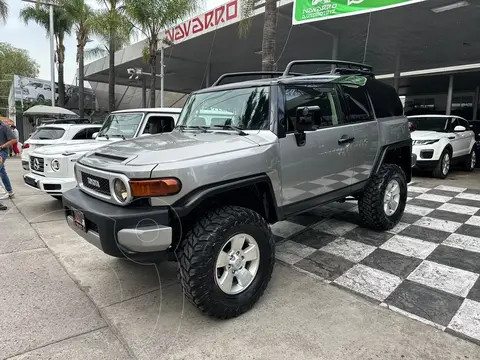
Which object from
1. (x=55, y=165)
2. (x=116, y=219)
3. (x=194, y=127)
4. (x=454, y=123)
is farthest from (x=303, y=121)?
(x=454, y=123)

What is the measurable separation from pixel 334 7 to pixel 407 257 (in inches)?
262

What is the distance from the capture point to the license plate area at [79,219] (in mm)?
2842

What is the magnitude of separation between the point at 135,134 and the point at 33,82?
25.9 metres

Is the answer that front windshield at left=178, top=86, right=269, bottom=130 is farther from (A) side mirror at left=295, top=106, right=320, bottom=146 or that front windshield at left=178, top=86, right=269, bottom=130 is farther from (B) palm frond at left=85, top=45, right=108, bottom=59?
(B) palm frond at left=85, top=45, right=108, bottom=59

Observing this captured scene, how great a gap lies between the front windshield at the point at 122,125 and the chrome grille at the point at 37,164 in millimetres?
1349

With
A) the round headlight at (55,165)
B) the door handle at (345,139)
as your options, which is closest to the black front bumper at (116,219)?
the door handle at (345,139)

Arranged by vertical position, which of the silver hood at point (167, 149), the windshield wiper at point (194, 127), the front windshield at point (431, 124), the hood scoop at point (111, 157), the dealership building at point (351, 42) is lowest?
the hood scoop at point (111, 157)

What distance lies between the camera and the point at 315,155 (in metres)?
3.57

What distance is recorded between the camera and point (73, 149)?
6.12 metres

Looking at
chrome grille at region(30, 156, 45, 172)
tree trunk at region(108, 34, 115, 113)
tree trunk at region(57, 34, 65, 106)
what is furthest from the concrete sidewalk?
tree trunk at region(57, 34, 65, 106)

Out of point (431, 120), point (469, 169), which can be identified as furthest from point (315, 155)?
point (469, 169)

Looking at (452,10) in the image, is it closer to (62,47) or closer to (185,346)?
(185,346)

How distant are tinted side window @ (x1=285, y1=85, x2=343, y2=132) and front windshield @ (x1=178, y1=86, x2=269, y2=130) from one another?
0.24 meters

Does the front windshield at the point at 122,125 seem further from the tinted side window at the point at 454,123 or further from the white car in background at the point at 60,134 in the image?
the tinted side window at the point at 454,123
